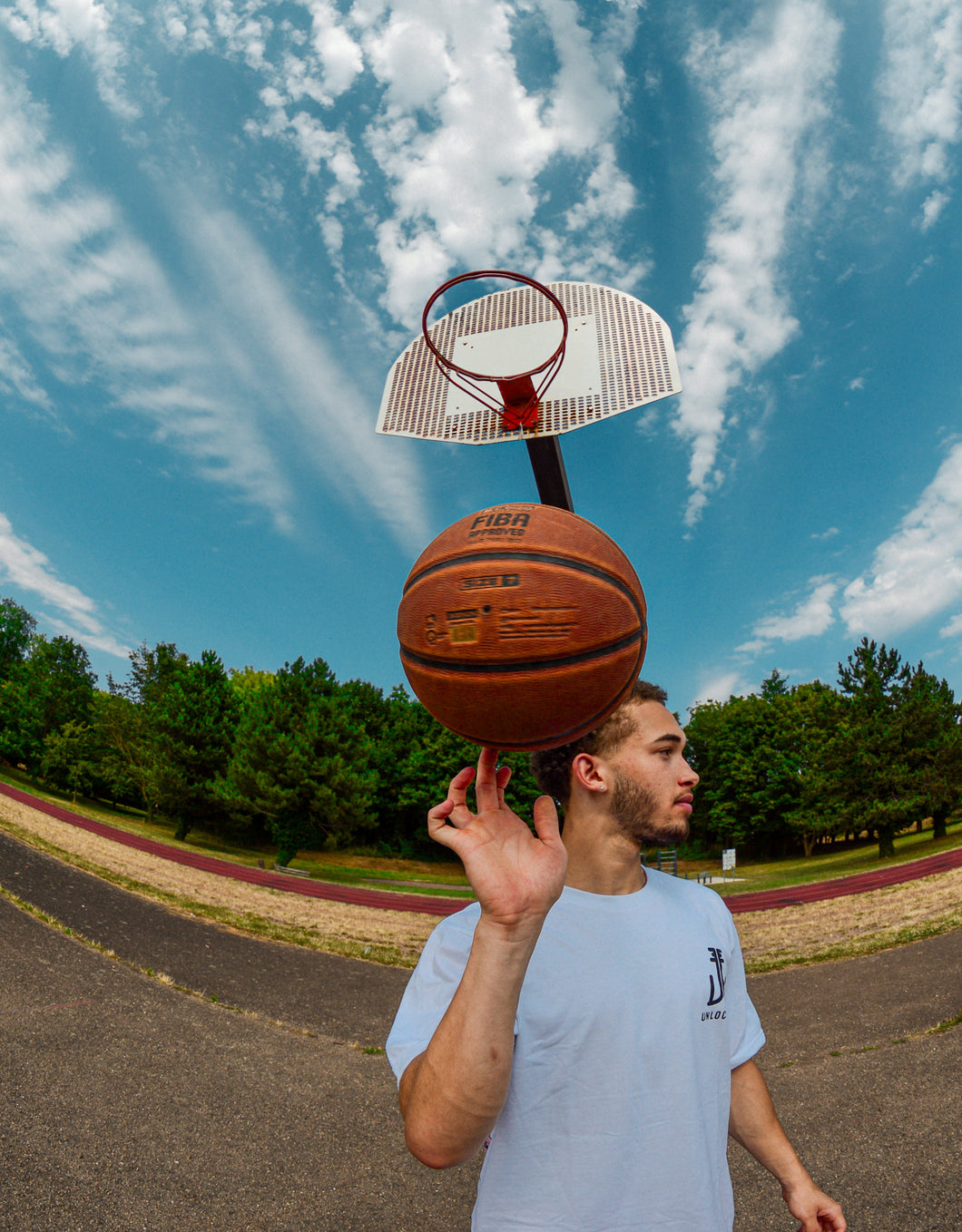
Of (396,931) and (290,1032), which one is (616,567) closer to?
(290,1032)

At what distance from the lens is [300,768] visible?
22250 mm

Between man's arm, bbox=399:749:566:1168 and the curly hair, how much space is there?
926 millimetres

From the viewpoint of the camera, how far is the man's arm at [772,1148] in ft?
6.08

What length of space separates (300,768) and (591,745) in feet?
70.7

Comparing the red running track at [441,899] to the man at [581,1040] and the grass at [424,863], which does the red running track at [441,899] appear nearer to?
the grass at [424,863]

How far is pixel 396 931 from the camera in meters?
11.4

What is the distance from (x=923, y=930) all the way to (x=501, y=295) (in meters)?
9.49

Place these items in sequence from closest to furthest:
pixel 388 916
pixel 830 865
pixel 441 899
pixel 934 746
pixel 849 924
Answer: pixel 849 924, pixel 388 916, pixel 441 899, pixel 934 746, pixel 830 865

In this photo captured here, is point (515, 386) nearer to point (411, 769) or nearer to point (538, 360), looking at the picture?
point (538, 360)

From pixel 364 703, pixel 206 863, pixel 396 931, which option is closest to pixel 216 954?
pixel 396 931

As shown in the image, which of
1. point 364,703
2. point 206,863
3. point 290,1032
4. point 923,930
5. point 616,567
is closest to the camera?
point 616,567

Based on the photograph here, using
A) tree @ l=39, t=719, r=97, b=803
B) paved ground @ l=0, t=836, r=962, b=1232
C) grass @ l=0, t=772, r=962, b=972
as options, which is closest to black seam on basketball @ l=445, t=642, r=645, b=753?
paved ground @ l=0, t=836, r=962, b=1232

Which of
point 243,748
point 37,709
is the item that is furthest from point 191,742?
point 37,709

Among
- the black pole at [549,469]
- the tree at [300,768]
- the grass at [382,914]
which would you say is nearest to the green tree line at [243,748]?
the tree at [300,768]
